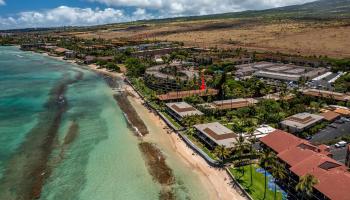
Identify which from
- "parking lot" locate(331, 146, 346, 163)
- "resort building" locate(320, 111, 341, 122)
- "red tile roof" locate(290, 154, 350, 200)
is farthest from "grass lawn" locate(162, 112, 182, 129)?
"resort building" locate(320, 111, 341, 122)

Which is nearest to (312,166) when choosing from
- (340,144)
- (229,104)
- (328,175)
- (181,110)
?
(328,175)

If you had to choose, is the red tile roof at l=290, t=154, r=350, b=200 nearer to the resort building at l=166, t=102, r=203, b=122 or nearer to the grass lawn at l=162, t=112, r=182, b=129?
the grass lawn at l=162, t=112, r=182, b=129


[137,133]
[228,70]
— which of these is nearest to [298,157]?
[137,133]

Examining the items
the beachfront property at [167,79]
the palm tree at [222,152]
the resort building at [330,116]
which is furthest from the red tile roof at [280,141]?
the beachfront property at [167,79]

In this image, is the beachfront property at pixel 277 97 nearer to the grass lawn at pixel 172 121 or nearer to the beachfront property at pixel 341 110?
the beachfront property at pixel 341 110

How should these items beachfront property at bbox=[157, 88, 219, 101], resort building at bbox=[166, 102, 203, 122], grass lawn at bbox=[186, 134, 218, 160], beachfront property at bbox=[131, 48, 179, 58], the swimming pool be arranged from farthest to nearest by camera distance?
beachfront property at bbox=[131, 48, 179, 58] → beachfront property at bbox=[157, 88, 219, 101] → resort building at bbox=[166, 102, 203, 122] → grass lawn at bbox=[186, 134, 218, 160] → the swimming pool

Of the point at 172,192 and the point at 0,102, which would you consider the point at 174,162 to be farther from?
the point at 0,102
